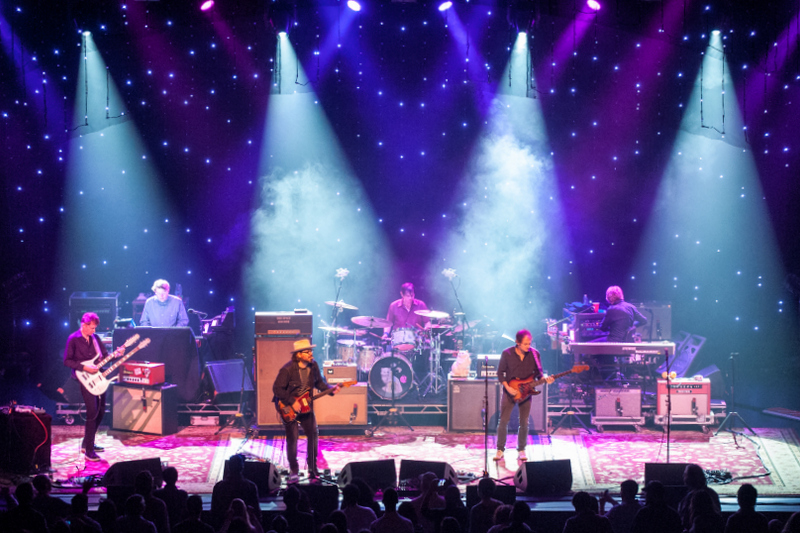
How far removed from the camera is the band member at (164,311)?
37.7 ft

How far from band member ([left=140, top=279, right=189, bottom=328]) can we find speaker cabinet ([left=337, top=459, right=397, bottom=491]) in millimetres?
5460

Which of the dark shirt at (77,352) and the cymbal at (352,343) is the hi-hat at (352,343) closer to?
the cymbal at (352,343)

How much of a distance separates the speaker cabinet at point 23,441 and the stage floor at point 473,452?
11.4 inches

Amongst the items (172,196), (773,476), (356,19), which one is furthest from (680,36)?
(172,196)

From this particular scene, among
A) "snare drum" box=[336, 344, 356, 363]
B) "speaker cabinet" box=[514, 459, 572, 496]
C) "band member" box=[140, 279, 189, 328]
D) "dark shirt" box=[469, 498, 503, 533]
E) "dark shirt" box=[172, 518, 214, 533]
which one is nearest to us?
"dark shirt" box=[172, 518, 214, 533]

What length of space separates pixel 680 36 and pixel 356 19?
593 cm

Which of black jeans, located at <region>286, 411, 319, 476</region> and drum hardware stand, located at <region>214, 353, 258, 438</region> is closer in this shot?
Answer: black jeans, located at <region>286, 411, 319, 476</region>

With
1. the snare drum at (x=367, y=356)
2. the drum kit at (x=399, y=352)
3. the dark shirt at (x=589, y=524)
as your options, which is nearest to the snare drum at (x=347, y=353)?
the drum kit at (x=399, y=352)

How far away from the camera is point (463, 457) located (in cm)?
913

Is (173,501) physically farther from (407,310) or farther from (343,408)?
(407,310)

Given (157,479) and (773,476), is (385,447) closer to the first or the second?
(157,479)

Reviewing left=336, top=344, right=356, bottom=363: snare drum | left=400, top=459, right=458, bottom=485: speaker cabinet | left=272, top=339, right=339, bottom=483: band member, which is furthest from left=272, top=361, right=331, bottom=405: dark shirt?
left=336, top=344, right=356, bottom=363: snare drum

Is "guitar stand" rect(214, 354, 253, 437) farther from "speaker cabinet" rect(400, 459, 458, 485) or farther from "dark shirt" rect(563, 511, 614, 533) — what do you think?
"dark shirt" rect(563, 511, 614, 533)

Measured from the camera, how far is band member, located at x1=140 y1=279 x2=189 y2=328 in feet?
37.7
